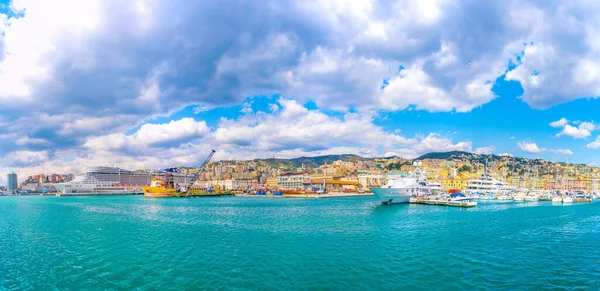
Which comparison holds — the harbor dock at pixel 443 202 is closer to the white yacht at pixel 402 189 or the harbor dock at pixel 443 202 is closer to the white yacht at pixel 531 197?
the white yacht at pixel 402 189

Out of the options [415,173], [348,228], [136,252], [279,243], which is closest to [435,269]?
[279,243]

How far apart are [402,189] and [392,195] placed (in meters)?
3.10

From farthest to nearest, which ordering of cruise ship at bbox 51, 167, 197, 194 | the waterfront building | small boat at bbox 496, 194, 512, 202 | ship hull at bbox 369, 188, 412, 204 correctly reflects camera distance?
1. the waterfront building
2. cruise ship at bbox 51, 167, 197, 194
3. small boat at bbox 496, 194, 512, 202
4. ship hull at bbox 369, 188, 412, 204

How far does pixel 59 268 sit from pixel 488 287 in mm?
22671

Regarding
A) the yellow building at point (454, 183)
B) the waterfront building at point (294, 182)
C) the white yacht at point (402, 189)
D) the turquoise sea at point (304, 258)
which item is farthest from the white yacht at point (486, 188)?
the waterfront building at point (294, 182)

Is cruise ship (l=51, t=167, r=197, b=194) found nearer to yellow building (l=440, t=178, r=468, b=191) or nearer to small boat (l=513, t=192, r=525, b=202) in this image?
yellow building (l=440, t=178, r=468, b=191)

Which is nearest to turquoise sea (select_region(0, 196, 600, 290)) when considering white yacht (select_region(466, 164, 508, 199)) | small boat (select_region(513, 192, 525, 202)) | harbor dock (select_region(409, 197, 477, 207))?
harbor dock (select_region(409, 197, 477, 207))

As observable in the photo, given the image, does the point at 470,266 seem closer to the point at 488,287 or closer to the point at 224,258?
the point at 488,287

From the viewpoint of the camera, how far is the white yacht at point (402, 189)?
207 ft

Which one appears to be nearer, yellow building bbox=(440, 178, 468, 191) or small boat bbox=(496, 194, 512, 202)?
small boat bbox=(496, 194, 512, 202)

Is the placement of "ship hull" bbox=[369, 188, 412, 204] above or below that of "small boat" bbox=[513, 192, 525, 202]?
above

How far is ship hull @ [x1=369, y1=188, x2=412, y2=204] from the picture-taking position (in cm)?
6253

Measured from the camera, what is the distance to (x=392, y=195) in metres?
64.4

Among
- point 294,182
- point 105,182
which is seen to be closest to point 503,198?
point 294,182
